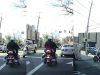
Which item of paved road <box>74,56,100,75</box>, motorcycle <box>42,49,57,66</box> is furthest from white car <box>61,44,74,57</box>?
motorcycle <box>42,49,57,66</box>

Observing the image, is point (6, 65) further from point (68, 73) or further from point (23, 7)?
point (23, 7)

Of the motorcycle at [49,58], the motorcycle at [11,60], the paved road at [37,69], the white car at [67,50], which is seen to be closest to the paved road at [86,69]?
the paved road at [37,69]

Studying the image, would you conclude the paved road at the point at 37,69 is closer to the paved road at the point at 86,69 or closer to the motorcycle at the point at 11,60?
the motorcycle at the point at 11,60

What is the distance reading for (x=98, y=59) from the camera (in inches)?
1267

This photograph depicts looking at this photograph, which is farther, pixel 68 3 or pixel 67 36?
pixel 67 36

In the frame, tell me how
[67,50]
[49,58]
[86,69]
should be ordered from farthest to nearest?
[67,50]
[86,69]
[49,58]

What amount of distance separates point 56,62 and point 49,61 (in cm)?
41

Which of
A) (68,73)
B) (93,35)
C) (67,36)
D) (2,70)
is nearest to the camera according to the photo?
(2,70)


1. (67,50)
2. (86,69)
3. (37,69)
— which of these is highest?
(67,50)

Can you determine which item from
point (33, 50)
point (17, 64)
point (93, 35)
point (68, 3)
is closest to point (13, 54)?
point (17, 64)

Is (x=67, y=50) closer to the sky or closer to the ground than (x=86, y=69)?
closer to the sky

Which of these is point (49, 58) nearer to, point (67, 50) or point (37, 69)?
point (37, 69)

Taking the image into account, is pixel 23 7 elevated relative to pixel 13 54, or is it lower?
elevated

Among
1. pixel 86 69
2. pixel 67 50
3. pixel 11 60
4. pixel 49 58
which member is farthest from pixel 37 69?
pixel 67 50
